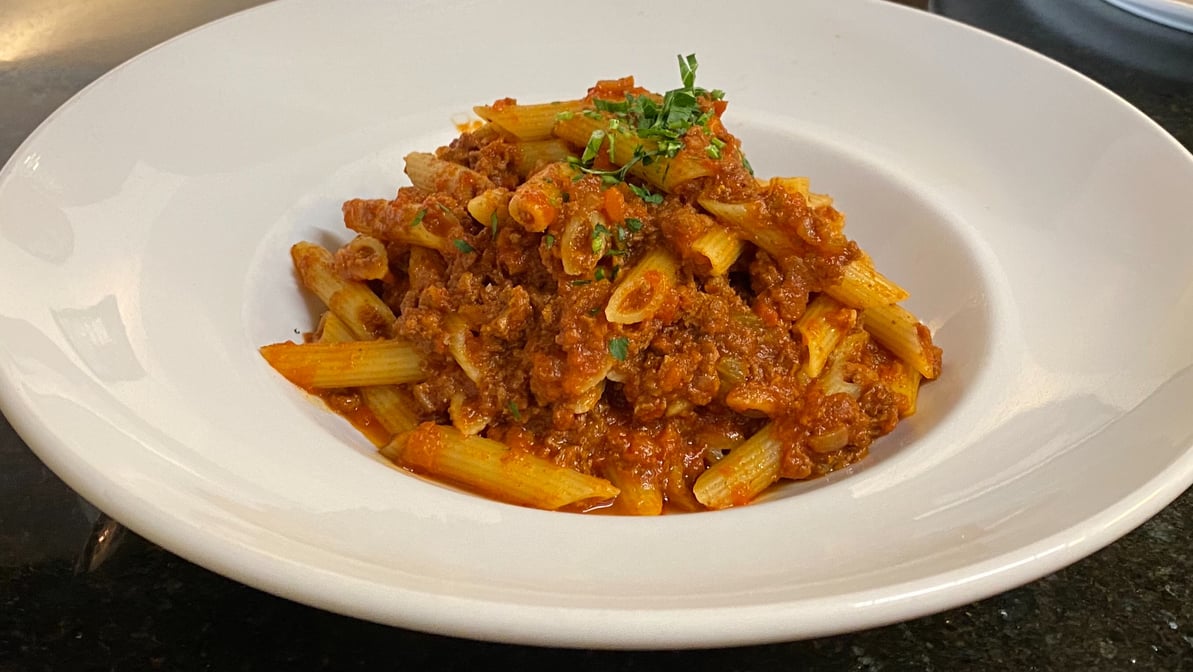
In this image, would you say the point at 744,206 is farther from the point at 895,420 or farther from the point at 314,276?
the point at 314,276

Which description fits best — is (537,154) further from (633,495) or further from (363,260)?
(633,495)

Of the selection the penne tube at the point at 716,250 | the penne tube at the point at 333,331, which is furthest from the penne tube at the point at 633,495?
the penne tube at the point at 333,331

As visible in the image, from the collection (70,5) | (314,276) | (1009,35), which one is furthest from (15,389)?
(1009,35)

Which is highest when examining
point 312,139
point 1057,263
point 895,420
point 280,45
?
point 280,45

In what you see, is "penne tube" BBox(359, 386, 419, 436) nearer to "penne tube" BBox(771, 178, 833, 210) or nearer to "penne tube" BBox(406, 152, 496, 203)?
"penne tube" BBox(406, 152, 496, 203)

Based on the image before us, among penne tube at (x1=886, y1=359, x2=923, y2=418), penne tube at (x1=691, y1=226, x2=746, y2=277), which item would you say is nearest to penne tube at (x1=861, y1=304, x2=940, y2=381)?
penne tube at (x1=886, y1=359, x2=923, y2=418)

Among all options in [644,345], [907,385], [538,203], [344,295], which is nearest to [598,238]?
[538,203]
